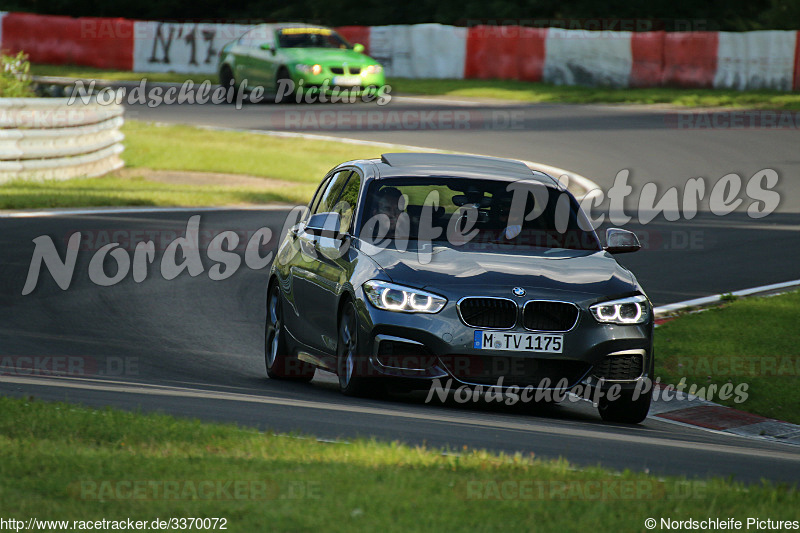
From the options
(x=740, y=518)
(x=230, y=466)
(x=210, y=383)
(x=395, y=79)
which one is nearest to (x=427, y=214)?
(x=210, y=383)

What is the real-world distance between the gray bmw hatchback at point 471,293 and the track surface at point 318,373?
270mm

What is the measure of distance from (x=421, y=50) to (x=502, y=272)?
105 feet

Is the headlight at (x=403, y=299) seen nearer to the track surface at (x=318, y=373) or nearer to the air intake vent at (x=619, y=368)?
the track surface at (x=318, y=373)

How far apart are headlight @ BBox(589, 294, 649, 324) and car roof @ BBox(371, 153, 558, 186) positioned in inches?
60.7

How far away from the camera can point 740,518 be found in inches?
203

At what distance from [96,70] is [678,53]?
20779mm

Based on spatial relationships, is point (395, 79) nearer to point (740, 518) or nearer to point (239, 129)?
point (239, 129)

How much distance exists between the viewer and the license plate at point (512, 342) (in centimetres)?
801

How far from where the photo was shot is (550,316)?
812 cm

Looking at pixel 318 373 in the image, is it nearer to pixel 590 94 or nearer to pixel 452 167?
pixel 452 167

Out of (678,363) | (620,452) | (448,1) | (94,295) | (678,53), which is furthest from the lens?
(448,1)

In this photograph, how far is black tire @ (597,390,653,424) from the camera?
8438 millimetres

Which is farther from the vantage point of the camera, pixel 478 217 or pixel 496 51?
pixel 496 51

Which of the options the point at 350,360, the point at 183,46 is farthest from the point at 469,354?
the point at 183,46
